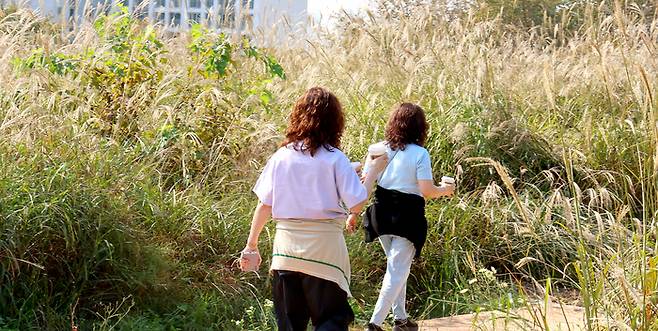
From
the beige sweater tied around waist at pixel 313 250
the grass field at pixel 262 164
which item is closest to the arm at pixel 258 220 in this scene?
the beige sweater tied around waist at pixel 313 250

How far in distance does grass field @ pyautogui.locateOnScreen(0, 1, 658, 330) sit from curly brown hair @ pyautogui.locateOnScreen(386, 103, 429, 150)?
42 centimetres

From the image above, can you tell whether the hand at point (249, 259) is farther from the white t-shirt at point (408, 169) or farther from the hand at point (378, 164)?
the white t-shirt at point (408, 169)

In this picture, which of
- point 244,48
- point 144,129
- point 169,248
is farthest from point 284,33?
point 169,248

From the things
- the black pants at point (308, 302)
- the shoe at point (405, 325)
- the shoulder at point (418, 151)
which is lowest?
the shoe at point (405, 325)

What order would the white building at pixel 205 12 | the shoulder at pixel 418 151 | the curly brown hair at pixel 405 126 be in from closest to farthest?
→ the shoulder at pixel 418 151
the curly brown hair at pixel 405 126
the white building at pixel 205 12

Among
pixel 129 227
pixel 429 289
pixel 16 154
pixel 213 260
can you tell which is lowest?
pixel 429 289

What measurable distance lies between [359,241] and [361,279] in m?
0.29

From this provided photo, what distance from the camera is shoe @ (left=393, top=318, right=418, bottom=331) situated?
6.05 m

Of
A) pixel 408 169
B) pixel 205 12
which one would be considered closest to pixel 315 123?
pixel 408 169

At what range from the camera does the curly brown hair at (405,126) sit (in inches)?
239

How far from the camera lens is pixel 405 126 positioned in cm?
609

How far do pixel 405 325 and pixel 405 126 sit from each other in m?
1.18

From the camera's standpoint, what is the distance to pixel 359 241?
7.28m

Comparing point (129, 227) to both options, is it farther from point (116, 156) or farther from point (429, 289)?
point (429, 289)
